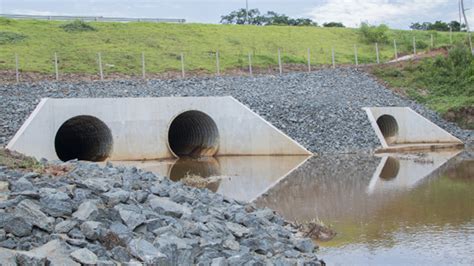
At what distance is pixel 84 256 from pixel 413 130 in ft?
74.9

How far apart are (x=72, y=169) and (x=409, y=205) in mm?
6804

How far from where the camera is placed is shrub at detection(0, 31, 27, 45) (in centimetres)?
3550

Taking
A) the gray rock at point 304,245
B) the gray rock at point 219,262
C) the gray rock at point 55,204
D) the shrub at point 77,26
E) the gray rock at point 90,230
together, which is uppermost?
the shrub at point 77,26

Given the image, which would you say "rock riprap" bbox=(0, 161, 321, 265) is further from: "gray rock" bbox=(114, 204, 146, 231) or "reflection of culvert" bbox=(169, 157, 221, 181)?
"reflection of culvert" bbox=(169, 157, 221, 181)

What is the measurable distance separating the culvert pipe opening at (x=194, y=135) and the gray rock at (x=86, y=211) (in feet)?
53.1

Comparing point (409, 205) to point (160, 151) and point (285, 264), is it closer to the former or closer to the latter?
point (285, 264)

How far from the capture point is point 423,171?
1856 cm

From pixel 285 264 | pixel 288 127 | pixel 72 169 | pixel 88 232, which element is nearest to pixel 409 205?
pixel 285 264

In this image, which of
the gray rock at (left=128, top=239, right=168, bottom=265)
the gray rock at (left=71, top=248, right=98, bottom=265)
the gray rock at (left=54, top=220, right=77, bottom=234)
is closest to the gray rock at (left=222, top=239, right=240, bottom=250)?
Answer: the gray rock at (left=128, top=239, right=168, bottom=265)

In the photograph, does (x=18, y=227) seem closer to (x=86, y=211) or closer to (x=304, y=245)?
(x=86, y=211)

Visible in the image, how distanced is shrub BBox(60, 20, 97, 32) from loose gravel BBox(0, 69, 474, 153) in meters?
15.6

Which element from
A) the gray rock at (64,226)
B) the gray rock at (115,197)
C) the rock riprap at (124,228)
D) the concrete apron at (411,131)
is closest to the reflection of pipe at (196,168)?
the rock riprap at (124,228)

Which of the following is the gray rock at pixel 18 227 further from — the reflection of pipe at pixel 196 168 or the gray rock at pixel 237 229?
the reflection of pipe at pixel 196 168

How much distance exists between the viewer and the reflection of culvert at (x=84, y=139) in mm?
21984
